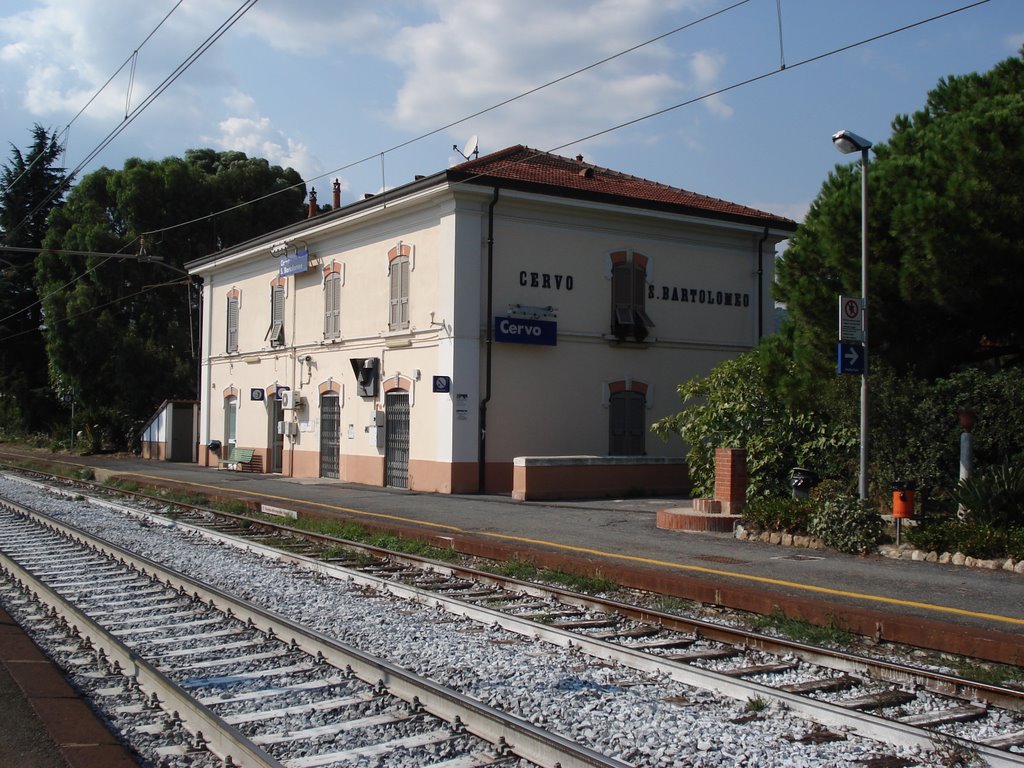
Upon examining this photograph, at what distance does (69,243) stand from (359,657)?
42385 mm

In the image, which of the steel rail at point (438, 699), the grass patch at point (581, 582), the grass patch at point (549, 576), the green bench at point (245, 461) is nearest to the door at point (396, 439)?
the green bench at point (245, 461)

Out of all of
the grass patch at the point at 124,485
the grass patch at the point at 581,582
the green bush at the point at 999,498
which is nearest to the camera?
the grass patch at the point at 581,582

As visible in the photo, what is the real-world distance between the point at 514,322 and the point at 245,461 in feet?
42.8

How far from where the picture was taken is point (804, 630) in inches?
340

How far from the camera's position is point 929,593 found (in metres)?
10.3

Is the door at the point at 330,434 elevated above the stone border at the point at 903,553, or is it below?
above

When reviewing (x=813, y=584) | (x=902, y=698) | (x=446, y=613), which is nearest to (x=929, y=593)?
(x=813, y=584)

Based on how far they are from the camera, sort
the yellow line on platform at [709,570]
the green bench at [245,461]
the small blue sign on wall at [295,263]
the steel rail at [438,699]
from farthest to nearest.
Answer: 1. the green bench at [245,461]
2. the small blue sign on wall at [295,263]
3. the yellow line on platform at [709,570]
4. the steel rail at [438,699]

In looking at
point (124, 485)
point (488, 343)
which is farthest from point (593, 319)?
point (124, 485)

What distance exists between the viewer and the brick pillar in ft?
54.3

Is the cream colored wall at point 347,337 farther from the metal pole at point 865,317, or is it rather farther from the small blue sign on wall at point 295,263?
the metal pole at point 865,317

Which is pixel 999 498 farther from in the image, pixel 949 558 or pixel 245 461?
pixel 245 461

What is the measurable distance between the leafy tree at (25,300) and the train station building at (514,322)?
95.7 ft

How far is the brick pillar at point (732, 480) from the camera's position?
16.6 m
